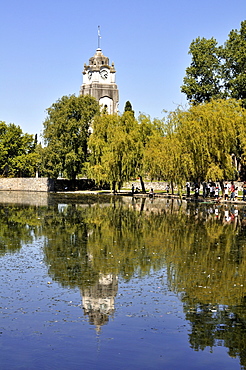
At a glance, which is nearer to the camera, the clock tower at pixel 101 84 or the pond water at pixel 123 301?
the pond water at pixel 123 301

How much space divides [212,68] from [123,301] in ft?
181

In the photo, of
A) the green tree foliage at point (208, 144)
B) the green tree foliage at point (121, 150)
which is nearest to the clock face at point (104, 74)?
the green tree foliage at point (121, 150)

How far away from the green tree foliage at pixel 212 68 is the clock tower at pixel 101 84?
52.8 metres

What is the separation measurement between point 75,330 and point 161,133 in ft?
152

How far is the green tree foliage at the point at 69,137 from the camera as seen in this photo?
6675cm

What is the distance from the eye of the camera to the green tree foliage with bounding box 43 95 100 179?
6675cm

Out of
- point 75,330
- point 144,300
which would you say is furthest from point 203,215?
point 75,330

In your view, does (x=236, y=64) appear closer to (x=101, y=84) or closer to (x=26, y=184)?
(x=26, y=184)

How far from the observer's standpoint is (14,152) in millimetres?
82750

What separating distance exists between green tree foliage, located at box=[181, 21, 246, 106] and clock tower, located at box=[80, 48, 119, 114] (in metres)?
52.8

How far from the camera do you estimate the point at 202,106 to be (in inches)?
1802

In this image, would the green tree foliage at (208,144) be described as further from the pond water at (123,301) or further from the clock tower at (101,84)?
the clock tower at (101,84)

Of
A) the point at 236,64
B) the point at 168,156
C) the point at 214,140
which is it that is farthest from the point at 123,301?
the point at 236,64

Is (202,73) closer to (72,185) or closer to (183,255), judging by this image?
(72,185)
